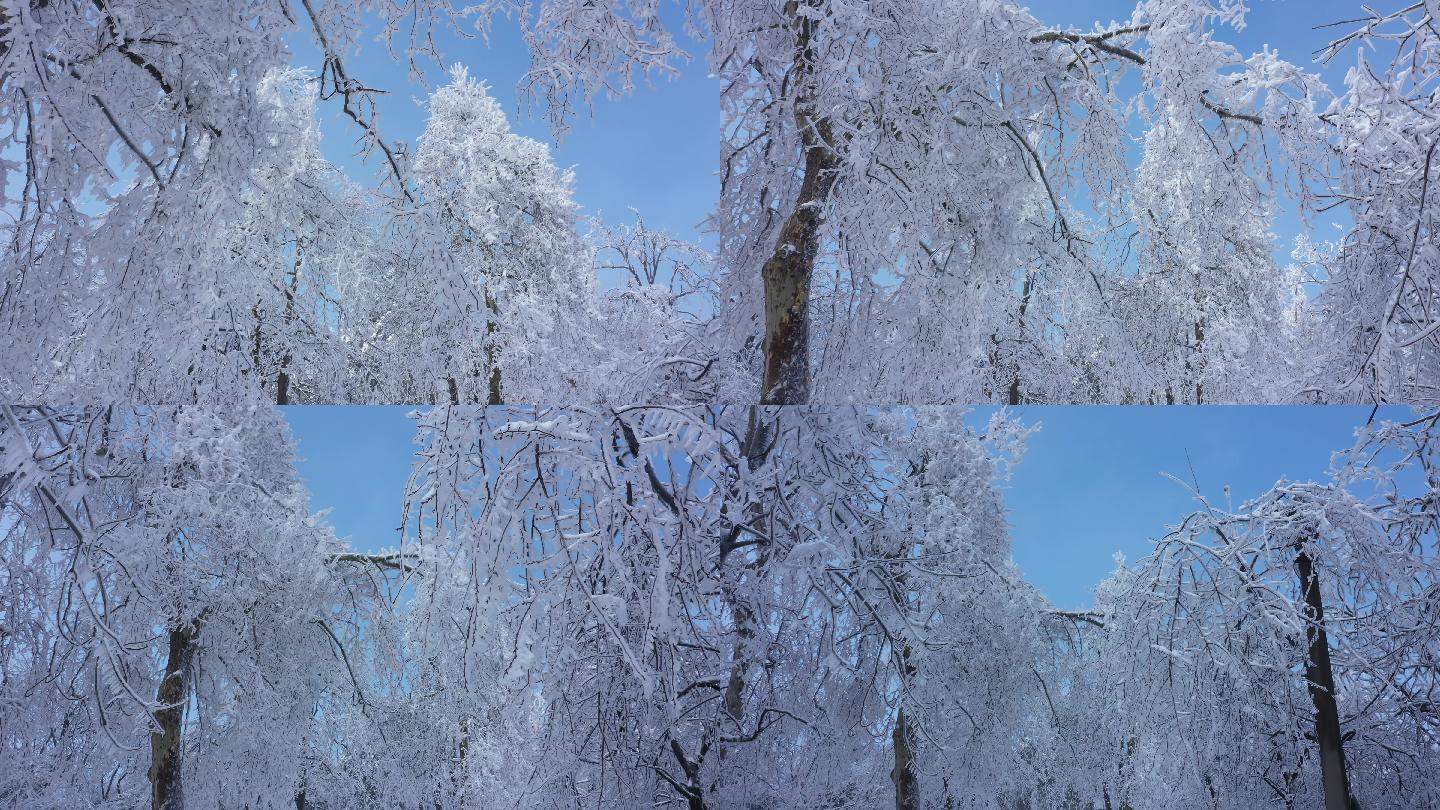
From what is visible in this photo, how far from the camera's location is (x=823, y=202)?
2.65m

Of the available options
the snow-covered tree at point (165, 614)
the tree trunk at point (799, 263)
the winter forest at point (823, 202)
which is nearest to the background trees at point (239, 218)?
the winter forest at point (823, 202)

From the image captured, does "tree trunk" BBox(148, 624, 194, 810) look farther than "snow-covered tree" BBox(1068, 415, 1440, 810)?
No

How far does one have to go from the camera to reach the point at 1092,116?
338 cm

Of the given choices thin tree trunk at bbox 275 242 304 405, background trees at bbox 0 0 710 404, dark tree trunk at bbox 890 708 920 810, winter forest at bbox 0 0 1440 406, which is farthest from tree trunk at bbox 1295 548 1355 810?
thin tree trunk at bbox 275 242 304 405

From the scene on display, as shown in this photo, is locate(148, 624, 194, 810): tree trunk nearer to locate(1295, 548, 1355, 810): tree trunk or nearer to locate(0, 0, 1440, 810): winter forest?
locate(0, 0, 1440, 810): winter forest

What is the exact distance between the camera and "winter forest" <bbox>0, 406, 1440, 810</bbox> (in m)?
1.88

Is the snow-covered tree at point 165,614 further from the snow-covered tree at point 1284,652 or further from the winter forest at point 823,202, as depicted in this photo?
the snow-covered tree at point 1284,652

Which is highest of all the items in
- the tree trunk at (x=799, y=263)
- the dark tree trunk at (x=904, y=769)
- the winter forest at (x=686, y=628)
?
the tree trunk at (x=799, y=263)

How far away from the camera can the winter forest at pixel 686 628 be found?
1.88 m

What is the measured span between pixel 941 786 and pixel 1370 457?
1.38 metres

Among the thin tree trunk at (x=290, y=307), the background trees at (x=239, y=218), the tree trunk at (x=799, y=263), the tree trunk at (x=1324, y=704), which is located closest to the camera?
the background trees at (x=239, y=218)

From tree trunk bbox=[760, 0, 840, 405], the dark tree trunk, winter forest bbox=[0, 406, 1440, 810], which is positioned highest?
tree trunk bbox=[760, 0, 840, 405]

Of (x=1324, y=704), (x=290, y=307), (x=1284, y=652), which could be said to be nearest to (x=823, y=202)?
(x=1284, y=652)

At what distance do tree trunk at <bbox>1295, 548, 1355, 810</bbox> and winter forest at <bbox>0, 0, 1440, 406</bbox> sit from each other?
610 millimetres
